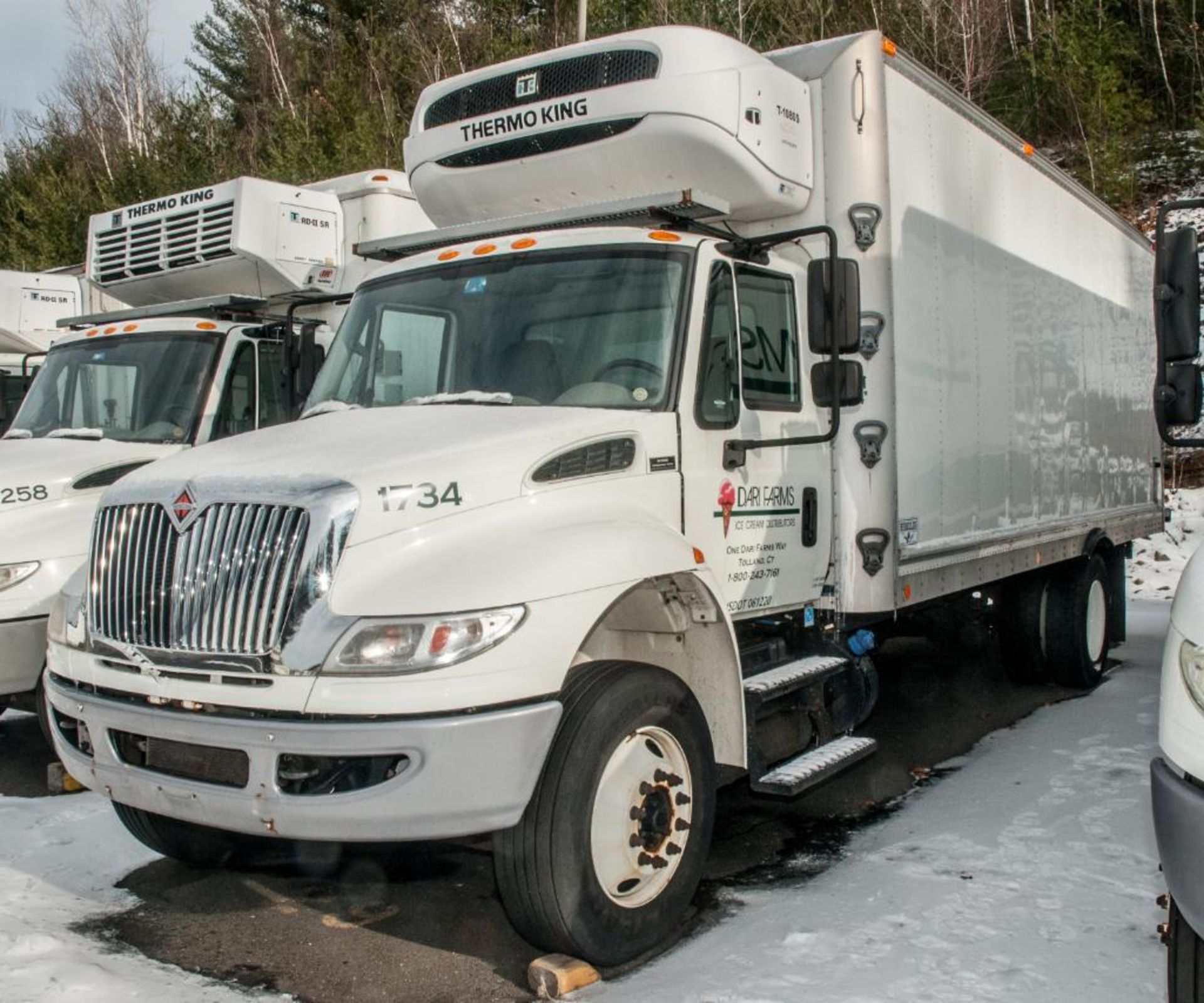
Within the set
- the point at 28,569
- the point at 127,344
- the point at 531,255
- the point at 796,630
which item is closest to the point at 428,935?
the point at 796,630

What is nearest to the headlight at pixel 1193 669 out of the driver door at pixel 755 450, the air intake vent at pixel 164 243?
the driver door at pixel 755 450

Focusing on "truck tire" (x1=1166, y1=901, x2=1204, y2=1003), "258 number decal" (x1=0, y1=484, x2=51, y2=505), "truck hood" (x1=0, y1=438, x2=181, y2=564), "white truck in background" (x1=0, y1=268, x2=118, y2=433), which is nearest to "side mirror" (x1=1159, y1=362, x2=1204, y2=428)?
"truck tire" (x1=1166, y1=901, x2=1204, y2=1003)

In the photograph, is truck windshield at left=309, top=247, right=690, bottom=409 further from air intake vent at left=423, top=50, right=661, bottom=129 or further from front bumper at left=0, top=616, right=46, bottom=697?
front bumper at left=0, top=616, right=46, bottom=697

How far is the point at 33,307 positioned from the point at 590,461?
9.15m

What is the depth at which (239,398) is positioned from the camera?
779 cm

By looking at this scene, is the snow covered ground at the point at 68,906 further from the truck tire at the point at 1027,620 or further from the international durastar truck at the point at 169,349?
the truck tire at the point at 1027,620

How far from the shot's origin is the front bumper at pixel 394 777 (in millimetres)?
3680

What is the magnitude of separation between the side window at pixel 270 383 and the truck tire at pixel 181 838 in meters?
3.25

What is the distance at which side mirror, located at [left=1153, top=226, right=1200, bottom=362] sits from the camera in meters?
4.04

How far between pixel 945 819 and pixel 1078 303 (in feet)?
15.1

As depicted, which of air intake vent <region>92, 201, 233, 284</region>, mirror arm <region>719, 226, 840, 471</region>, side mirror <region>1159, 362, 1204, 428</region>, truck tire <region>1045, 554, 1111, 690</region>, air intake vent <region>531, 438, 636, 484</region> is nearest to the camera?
side mirror <region>1159, 362, 1204, 428</region>

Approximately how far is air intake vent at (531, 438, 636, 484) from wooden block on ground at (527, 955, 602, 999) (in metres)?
1.65

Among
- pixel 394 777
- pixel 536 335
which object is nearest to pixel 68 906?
pixel 394 777

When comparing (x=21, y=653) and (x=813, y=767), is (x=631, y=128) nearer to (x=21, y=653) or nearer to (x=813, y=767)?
(x=813, y=767)
